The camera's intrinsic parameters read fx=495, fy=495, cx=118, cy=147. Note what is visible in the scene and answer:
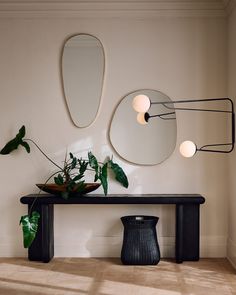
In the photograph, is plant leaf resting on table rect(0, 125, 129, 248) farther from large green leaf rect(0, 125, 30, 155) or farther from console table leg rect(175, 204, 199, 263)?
console table leg rect(175, 204, 199, 263)

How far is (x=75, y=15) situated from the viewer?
5301mm

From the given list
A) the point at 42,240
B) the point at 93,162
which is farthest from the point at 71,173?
the point at 42,240

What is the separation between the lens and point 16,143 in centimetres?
517

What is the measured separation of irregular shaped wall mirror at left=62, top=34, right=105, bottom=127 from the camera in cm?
528

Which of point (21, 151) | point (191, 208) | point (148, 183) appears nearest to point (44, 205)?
point (21, 151)

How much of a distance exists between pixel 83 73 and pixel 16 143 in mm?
1025

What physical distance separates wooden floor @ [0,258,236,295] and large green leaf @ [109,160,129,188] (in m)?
0.82

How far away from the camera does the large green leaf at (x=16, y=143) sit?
5.18 m

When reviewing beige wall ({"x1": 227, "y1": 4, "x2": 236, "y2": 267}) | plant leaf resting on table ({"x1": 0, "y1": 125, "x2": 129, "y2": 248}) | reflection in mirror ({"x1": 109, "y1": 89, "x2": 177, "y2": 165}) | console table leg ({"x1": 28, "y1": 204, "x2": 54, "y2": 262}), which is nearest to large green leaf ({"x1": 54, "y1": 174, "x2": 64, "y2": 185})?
plant leaf resting on table ({"x1": 0, "y1": 125, "x2": 129, "y2": 248})

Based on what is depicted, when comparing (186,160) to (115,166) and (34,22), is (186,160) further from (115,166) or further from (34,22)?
(34,22)

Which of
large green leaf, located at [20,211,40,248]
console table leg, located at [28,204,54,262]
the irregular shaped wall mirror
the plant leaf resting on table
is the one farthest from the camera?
the irregular shaped wall mirror

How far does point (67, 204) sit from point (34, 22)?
6.50ft

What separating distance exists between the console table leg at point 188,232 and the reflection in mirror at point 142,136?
623 mm

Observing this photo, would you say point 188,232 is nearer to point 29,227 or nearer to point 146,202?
point 146,202
